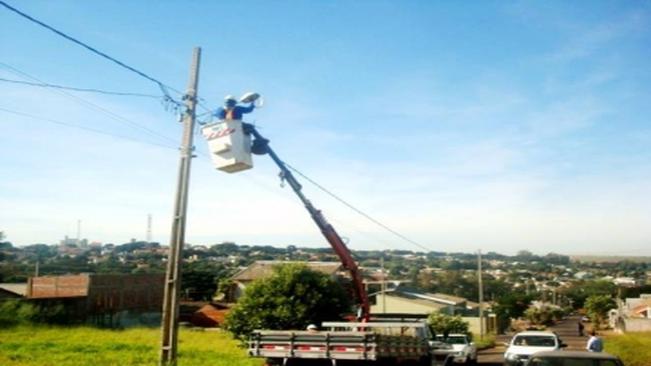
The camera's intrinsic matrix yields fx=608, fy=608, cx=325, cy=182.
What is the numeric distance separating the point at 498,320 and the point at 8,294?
46.1 meters

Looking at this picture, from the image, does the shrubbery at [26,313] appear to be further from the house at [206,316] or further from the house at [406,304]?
the house at [406,304]

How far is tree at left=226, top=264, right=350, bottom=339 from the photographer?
2442 cm

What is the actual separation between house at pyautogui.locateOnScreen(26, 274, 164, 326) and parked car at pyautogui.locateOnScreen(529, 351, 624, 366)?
3416cm

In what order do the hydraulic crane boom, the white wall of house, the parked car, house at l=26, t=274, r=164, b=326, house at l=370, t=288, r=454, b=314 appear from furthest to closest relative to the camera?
house at l=370, t=288, r=454, b=314, the white wall of house, house at l=26, t=274, r=164, b=326, the hydraulic crane boom, the parked car

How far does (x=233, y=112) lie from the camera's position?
1431 centimetres

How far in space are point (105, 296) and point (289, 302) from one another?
24664 mm

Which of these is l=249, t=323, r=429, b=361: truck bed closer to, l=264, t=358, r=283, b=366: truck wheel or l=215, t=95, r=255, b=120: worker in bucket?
l=264, t=358, r=283, b=366: truck wheel

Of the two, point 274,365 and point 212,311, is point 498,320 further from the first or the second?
point 274,365

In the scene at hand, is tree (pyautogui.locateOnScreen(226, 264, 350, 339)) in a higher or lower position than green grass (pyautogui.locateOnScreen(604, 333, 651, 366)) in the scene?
higher

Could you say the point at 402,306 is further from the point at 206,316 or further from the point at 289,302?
the point at 289,302

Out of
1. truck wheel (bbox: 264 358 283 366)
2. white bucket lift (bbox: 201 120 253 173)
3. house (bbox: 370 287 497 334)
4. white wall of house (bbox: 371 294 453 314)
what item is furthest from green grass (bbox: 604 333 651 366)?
white wall of house (bbox: 371 294 453 314)

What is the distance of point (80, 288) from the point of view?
1731 inches

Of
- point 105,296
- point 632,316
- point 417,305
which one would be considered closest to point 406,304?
point 417,305

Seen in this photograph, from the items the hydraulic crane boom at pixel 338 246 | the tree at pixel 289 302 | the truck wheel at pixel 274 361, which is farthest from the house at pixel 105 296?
the truck wheel at pixel 274 361
